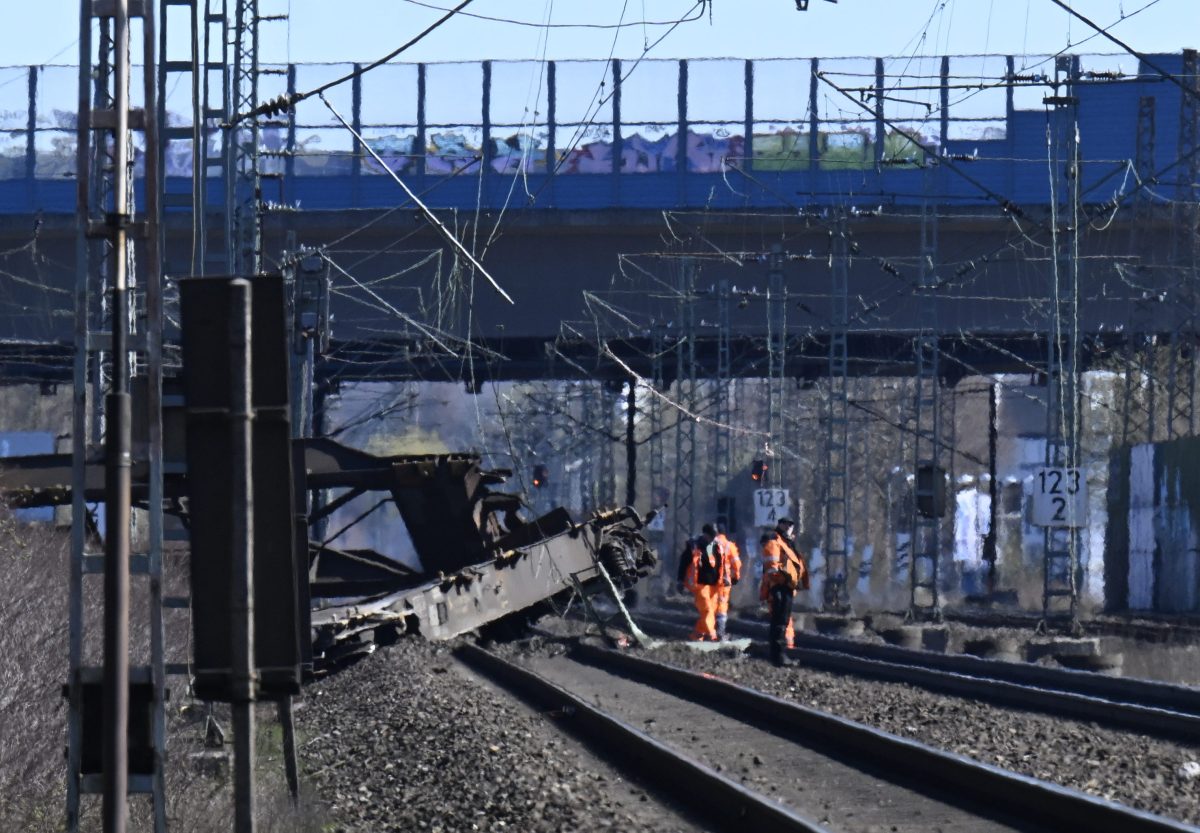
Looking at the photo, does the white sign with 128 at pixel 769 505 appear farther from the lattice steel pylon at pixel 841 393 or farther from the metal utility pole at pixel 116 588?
the metal utility pole at pixel 116 588

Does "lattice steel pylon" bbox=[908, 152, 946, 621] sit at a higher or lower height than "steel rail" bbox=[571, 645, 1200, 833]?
higher

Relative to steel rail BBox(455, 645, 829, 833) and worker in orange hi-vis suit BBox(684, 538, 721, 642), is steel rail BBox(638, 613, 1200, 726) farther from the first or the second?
steel rail BBox(455, 645, 829, 833)

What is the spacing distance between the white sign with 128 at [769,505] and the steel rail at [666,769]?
2311 centimetres

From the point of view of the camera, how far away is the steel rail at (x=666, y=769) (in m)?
11.0

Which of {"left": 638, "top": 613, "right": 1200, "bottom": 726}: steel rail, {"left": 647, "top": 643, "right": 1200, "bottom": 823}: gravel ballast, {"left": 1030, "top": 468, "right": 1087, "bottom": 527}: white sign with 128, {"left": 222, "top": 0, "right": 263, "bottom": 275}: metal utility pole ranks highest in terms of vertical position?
{"left": 222, "top": 0, "right": 263, "bottom": 275}: metal utility pole

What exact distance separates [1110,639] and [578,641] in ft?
31.7

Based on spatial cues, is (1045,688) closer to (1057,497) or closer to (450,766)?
(1057,497)

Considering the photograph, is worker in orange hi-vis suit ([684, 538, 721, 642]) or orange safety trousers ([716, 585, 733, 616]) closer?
worker in orange hi-vis suit ([684, 538, 721, 642])

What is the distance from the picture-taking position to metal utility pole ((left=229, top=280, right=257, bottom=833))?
580 centimetres

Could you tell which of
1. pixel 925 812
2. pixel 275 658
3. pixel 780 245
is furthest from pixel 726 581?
pixel 275 658

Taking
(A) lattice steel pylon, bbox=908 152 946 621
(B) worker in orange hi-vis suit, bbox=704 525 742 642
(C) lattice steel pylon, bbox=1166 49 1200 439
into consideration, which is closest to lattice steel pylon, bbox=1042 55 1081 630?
(A) lattice steel pylon, bbox=908 152 946 621

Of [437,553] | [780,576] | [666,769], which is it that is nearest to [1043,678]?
[780,576]

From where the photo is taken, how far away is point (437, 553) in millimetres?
28484

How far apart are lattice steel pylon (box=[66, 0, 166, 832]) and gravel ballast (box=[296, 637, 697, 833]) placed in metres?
3.99
